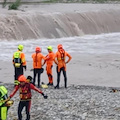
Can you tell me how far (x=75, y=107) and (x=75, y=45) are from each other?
19099 mm

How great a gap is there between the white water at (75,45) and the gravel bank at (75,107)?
11.1m

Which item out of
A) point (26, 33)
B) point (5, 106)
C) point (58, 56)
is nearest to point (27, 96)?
point (5, 106)

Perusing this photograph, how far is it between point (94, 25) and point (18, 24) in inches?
334

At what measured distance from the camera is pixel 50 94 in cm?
1320

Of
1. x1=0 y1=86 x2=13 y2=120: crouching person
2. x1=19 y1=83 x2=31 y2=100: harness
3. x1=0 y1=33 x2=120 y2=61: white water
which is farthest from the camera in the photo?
x1=0 y1=33 x2=120 y2=61: white water

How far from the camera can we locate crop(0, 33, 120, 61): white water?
87.0 feet

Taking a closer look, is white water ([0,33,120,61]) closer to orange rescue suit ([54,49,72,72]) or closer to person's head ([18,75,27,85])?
orange rescue suit ([54,49,72,72])

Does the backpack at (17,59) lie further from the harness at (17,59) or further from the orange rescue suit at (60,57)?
the orange rescue suit at (60,57)

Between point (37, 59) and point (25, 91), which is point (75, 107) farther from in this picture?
point (37, 59)

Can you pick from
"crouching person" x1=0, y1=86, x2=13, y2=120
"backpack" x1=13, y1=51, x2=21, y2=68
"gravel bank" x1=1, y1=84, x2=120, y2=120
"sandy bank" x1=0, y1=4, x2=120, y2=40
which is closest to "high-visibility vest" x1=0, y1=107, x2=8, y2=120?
"crouching person" x1=0, y1=86, x2=13, y2=120

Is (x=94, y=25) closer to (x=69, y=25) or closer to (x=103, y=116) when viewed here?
(x=69, y=25)

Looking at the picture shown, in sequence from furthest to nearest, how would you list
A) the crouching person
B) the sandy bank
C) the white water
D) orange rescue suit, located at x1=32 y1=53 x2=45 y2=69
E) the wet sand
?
the sandy bank, the white water, the wet sand, orange rescue suit, located at x1=32 y1=53 x2=45 y2=69, the crouching person

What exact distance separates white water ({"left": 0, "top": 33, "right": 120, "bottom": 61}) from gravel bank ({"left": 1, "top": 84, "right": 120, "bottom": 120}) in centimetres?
1110

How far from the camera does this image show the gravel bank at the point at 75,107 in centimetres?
1026
